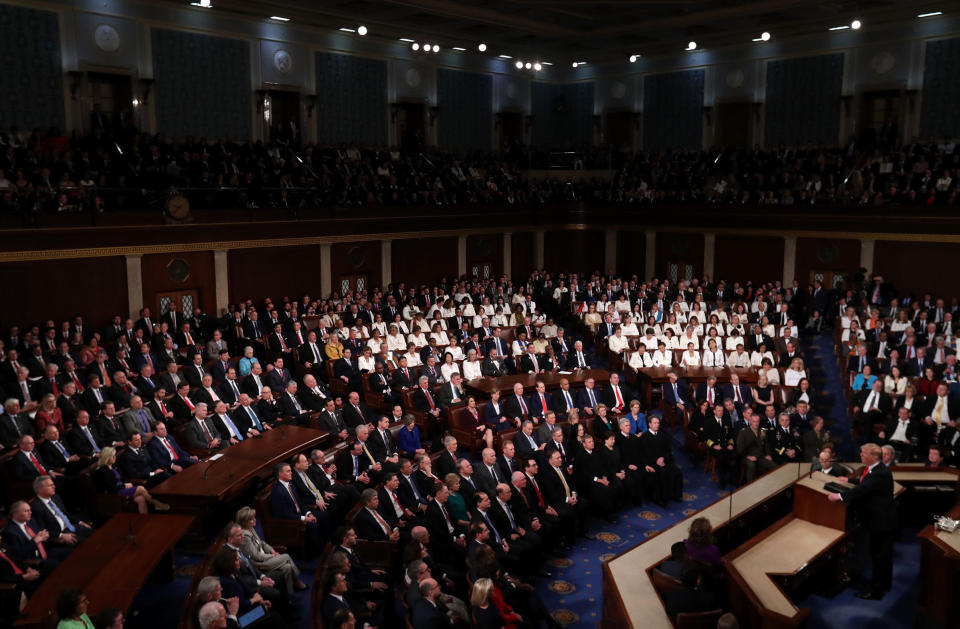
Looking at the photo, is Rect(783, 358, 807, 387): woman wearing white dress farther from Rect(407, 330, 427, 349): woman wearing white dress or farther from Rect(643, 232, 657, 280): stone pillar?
Rect(643, 232, 657, 280): stone pillar

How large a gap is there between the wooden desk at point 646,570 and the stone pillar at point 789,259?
14.3m

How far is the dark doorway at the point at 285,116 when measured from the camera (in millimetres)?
22578

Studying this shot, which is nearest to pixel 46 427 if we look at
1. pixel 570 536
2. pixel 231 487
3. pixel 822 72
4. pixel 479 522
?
pixel 231 487

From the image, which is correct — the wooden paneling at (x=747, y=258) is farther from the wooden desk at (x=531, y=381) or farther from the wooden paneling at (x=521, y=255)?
the wooden desk at (x=531, y=381)

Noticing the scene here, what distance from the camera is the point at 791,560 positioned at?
23.4 feet

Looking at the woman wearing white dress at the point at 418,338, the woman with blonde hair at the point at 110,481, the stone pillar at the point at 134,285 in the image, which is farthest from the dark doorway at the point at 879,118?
the woman with blonde hair at the point at 110,481

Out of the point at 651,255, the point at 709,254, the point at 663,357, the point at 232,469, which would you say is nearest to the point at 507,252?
the point at 651,255

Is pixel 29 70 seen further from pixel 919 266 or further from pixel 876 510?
pixel 919 266

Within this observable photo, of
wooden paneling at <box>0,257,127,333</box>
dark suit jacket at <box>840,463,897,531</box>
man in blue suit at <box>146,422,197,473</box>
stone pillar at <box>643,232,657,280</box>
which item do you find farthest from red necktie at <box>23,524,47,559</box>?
stone pillar at <box>643,232,657,280</box>

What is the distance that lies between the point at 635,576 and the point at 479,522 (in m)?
1.74

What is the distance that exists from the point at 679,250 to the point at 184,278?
14.9 m

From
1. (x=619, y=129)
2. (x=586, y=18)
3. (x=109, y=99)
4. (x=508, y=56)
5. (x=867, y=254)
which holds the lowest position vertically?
(x=867, y=254)

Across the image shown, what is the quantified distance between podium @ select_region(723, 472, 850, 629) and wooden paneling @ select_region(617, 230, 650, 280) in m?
17.3

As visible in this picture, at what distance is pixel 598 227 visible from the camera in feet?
83.3
